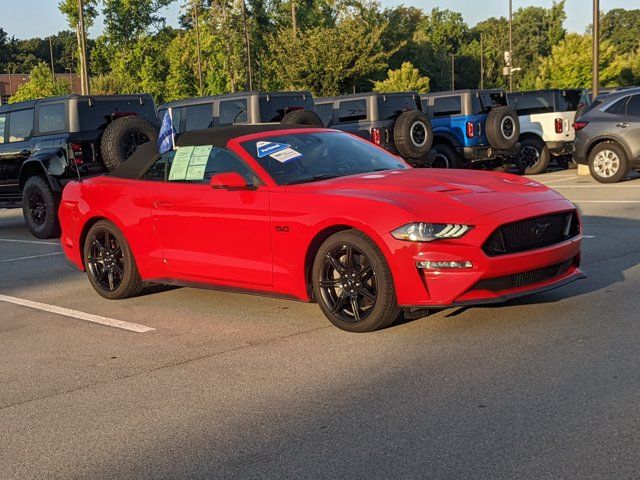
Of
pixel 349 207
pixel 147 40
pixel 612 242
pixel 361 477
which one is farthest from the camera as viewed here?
pixel 147 40

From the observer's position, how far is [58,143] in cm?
1318

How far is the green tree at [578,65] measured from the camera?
50.7m

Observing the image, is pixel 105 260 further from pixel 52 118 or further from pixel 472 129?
pixel 472 129

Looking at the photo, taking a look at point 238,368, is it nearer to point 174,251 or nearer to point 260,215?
point 260,215

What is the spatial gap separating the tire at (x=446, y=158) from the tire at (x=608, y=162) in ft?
11.3

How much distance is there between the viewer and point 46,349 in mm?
6168

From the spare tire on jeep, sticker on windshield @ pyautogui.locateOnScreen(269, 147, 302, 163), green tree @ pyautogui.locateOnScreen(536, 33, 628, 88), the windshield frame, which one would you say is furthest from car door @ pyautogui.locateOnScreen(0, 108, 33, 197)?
green tree @ pyautogui.locateOnScreen(536, 33, 628, 88)

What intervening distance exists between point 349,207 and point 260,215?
2.68 ft

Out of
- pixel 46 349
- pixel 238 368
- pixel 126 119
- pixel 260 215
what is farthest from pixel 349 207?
pixel 126 119

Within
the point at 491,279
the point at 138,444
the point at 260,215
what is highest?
the point at 260,215

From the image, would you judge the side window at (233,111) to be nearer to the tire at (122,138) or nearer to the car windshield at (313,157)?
the tire at (122,138)

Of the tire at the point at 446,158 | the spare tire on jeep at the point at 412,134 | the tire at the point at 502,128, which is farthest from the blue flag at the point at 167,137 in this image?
the tire at the point at 502,128

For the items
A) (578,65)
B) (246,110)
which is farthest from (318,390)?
(578,65)

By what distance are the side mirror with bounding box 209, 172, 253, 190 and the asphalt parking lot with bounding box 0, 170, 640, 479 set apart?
1.03 meters
